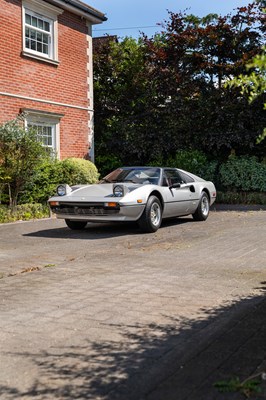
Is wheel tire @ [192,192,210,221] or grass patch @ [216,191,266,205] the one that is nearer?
wheel tire @ [192,192,210,221]

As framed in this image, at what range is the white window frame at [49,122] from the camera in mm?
15078

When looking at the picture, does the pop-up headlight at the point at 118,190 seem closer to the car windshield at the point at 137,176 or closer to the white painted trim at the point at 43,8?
the car windshield at the point at 137,176

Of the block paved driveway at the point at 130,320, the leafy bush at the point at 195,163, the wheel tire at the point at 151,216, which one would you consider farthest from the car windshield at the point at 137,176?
the leafy bush at the point at 195,163

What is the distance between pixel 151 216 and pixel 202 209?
2.60 m

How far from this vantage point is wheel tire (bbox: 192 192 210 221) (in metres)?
11.9

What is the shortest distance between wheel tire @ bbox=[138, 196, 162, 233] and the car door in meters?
0.34

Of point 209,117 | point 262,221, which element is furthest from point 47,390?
point 209,117

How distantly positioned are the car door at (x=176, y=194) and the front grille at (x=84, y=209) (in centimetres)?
156

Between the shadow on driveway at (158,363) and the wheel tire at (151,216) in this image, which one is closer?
the shadow on driveway at (158,363)

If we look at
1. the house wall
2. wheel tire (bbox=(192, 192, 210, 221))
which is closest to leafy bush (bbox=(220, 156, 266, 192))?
the house wall

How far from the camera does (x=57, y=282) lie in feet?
18.4

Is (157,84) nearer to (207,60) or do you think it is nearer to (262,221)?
(207,60)

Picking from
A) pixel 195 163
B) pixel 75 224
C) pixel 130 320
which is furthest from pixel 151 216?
pixel 195 163

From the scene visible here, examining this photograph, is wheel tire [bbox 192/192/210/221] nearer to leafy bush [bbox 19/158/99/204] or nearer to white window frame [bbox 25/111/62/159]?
leafy bush [bbox 19/158/99/204]
